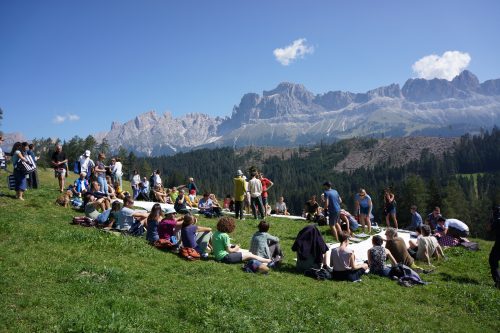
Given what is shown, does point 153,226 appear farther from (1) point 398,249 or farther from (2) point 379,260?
(1) point 398,249

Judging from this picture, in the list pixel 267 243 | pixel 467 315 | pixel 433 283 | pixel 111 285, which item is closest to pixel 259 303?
pixel 111 285

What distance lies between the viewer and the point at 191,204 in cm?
2828

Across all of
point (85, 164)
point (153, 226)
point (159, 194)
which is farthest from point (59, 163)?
point (153, 226)

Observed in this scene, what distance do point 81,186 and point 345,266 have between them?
58.1ft

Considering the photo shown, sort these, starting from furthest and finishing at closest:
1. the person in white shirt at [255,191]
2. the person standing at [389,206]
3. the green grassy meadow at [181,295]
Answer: the person standing at [389,206], the person in white shirt at [255,191], the green grassy meadow at [181,295]

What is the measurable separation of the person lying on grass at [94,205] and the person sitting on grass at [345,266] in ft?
36.4

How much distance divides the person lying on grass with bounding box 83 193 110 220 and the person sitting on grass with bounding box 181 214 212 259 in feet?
19.5

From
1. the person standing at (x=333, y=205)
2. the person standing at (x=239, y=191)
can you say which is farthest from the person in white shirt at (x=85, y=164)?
the person standing at (x=333, y=205)

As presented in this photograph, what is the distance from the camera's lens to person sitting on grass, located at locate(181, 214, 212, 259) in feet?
45.7

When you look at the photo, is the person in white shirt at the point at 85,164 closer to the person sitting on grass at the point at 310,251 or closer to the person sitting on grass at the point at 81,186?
the person sitting on grass at the point at 81,186

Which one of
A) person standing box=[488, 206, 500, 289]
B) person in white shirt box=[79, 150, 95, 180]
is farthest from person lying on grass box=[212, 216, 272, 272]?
person in white shirt box=[79, 150, 95, 180]

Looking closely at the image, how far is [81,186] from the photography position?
78.7 ft

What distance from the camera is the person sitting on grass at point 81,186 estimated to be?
77.8 feet

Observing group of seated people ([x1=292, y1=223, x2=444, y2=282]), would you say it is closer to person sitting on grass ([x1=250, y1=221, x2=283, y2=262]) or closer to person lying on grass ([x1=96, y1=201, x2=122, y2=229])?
person sitting on grass ([x1=250, y1=221, x2=283, y2=262])
